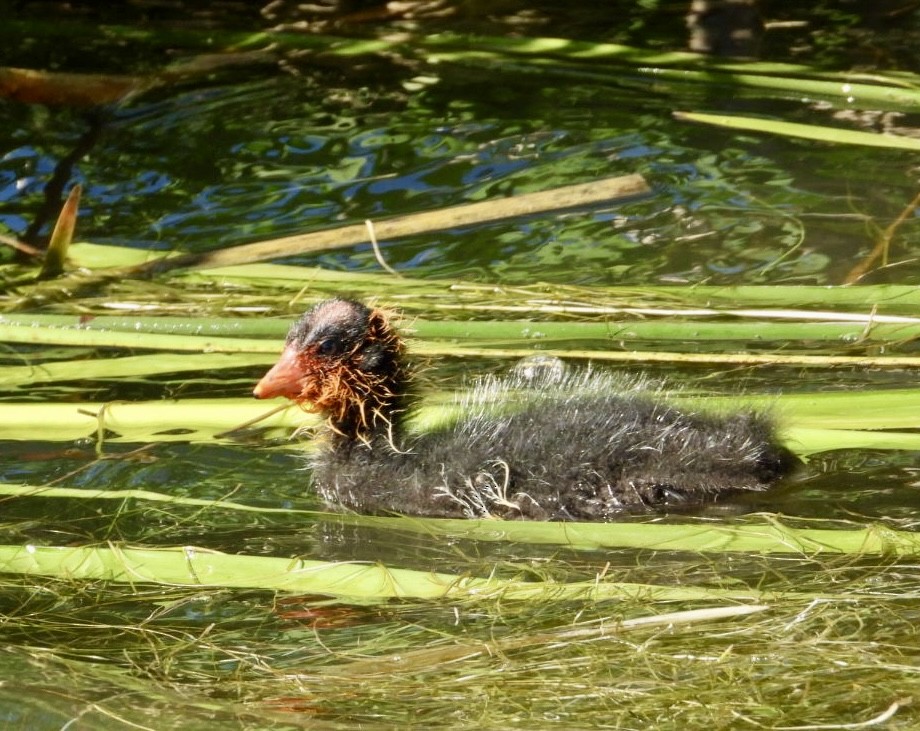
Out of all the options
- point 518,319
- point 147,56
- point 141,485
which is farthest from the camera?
point 147,56

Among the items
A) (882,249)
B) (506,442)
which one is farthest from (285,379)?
(882,249)

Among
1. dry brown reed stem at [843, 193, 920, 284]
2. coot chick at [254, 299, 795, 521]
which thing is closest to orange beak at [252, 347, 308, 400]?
coot chick at [254, 299, 795, 521]

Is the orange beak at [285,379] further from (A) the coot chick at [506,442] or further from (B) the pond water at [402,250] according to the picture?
(B) the pond water at [402,250]

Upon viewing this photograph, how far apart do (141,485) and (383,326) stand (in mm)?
761

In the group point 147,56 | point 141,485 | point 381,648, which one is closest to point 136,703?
point 381,648

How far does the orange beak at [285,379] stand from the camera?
3922 millimetres

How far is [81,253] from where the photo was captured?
5.37 metres

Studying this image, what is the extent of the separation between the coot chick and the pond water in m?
0.12

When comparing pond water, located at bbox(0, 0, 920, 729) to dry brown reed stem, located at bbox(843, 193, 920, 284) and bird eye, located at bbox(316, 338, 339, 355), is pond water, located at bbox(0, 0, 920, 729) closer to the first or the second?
dry brown reed stem, located at bbox(843, 193, 920, 284)

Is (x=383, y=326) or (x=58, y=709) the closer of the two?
(x=58, y=709)

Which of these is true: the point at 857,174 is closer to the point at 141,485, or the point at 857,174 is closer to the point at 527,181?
the point at 527,181

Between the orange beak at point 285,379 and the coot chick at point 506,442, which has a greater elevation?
the orange beak at point 285,379

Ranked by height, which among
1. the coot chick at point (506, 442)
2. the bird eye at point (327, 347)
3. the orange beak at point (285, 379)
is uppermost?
the bird eye at point (327, 347)

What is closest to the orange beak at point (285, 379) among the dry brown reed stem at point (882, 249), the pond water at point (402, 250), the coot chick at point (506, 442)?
the coot chick at point (506, 442)
